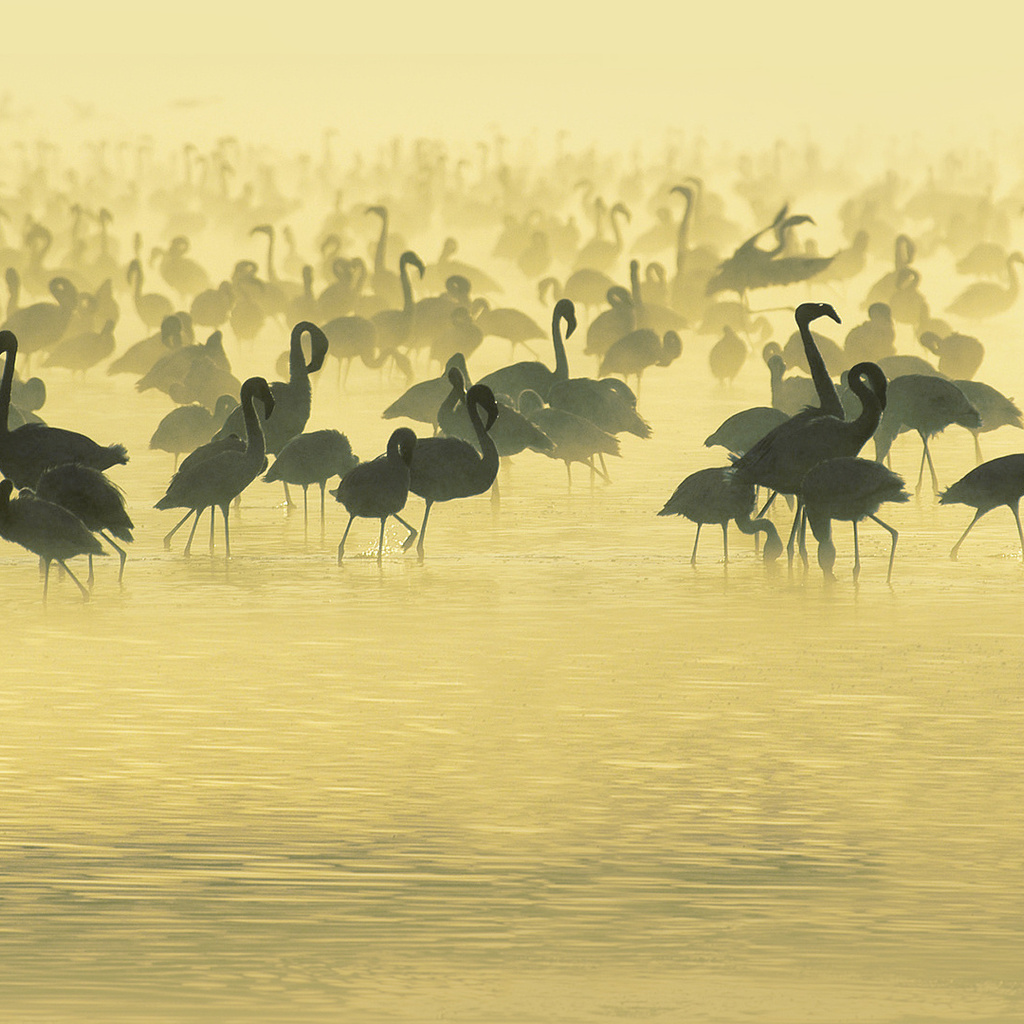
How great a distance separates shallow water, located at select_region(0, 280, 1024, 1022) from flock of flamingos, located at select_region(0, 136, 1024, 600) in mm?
473

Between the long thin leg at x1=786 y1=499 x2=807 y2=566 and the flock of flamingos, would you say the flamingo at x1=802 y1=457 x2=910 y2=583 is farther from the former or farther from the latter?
the long thin leg at x1=786 y1=499 x2=807 y2=566

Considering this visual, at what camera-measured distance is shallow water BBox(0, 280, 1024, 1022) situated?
20.3ft

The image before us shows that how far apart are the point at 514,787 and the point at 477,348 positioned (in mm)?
20325

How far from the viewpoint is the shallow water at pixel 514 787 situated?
20.3 ft

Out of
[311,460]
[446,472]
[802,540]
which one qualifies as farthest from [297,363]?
[802,540]

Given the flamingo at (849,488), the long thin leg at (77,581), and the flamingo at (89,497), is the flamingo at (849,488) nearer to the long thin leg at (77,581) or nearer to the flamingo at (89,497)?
the flamingo at (89,497)

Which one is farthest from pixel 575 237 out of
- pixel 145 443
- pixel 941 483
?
pixel 941 483

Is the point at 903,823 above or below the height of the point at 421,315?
below

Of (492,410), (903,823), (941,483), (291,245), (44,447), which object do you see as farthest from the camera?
(291,245)

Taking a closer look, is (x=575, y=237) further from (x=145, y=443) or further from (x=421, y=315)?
(x=145, y=443)

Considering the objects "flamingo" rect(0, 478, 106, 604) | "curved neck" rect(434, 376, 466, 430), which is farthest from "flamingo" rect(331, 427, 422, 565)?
"curved neck" rect(434, 376, 466, 430)

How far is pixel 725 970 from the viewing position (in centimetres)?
620

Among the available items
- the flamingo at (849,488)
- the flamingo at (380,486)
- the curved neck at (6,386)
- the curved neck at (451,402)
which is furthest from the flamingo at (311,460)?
the flamingo at (849,488)

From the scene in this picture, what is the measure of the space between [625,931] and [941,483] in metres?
11.7
